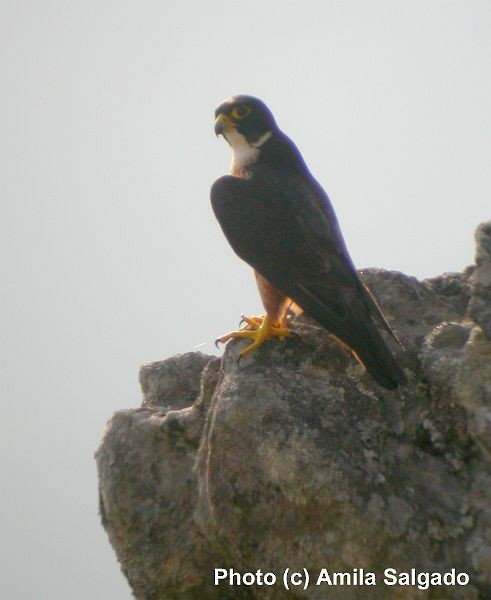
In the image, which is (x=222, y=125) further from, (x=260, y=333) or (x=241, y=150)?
(x=260, y=333)

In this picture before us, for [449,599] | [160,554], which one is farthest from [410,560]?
[160,554]

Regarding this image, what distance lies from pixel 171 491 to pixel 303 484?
42.4 inches

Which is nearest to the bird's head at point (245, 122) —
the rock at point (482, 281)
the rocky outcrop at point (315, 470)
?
the rocky outcrop at point (315, 470)

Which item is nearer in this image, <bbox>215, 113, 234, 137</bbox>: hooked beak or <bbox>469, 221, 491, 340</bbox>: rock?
<bbox>469, 221, 491, 340</bbox>: rock

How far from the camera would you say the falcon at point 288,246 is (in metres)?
5.65

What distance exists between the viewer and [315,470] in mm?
4586

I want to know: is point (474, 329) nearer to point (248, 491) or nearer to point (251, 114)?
point (248, 491)

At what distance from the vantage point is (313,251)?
6.51 m

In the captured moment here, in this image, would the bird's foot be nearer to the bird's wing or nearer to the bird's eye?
the bird's wing

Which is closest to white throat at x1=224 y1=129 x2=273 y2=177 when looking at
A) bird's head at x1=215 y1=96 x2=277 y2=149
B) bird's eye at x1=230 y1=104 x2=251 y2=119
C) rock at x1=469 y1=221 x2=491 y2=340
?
bird's head at x1=215 y1=96 x2=277 y2=149

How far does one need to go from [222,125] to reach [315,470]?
4.24m

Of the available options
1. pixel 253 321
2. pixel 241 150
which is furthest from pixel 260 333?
pixel 241 150

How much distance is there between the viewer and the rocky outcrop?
176 inches

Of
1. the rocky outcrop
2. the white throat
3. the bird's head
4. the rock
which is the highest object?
the bird's head
